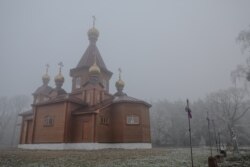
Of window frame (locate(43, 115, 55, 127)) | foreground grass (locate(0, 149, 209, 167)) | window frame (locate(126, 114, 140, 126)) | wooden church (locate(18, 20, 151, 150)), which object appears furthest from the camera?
window frame (locate(126, 114, 140, 126))

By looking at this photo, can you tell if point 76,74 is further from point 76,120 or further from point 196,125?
point 196,125

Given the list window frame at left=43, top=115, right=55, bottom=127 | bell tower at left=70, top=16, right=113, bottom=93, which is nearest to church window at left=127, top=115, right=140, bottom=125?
bell tower at left=70, top=16, right=113, bottom=93

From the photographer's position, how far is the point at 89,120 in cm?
2142

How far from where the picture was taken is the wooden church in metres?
21.2

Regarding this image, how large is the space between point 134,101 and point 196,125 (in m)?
25.7

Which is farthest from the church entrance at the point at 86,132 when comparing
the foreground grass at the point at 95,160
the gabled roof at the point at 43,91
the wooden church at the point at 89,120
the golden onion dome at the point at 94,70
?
the gabled roof at the point at 43,91

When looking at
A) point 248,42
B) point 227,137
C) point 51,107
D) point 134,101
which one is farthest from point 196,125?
point 51,107

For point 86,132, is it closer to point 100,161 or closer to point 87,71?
point 87,71

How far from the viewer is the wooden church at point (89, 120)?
69.5ft

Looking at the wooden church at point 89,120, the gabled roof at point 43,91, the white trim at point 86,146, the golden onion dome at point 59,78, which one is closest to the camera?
the white trim at point 86,146

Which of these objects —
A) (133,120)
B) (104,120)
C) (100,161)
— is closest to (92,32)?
Result: (104,120)

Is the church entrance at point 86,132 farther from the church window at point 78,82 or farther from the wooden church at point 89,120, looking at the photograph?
the church window at point 78,82

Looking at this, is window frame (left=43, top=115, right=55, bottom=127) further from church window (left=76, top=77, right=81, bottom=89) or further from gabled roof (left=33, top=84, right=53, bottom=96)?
gabled roof (left=33, top=84, right=53, bottom=96)

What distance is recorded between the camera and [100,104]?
23266 millimetres
